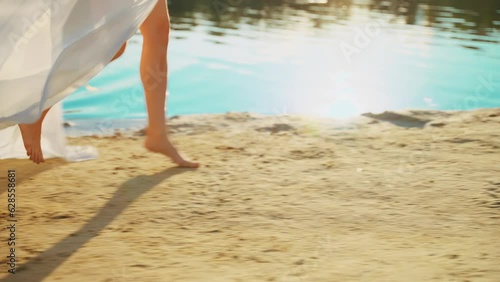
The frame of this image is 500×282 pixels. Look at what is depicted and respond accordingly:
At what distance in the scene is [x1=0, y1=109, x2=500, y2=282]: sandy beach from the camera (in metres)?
1.62

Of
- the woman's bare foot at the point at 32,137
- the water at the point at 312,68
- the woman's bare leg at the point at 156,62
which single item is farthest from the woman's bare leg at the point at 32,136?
the water at the point at 312,68

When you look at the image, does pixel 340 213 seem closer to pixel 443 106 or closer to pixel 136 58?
pixel 443 106

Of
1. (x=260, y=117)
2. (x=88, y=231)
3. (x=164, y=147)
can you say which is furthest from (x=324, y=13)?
(x=88, y=231)

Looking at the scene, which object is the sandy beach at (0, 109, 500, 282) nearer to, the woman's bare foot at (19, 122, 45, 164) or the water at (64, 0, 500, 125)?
the woman's bare foot at (19, 122, 45, 164)

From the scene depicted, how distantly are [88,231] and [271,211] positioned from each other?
53 centimetres

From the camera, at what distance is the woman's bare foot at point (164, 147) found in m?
2.54

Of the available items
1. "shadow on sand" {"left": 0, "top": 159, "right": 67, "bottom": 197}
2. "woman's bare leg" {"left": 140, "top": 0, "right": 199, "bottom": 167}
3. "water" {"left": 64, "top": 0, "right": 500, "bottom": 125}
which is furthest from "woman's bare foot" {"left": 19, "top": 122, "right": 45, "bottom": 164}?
"water" {"left": 64, "top": 0, "right": 500, "bottom": 125}

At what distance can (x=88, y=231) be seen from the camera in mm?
1881

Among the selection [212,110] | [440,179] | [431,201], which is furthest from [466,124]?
[212,110]

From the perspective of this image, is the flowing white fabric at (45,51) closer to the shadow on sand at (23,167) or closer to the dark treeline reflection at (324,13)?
the shadow on sand at (23,167)

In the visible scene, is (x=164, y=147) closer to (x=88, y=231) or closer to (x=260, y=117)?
(x=88, y=231)

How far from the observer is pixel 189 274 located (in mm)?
1580

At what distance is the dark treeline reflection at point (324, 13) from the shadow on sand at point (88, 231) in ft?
16.1

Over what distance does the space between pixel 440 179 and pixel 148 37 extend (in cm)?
113
